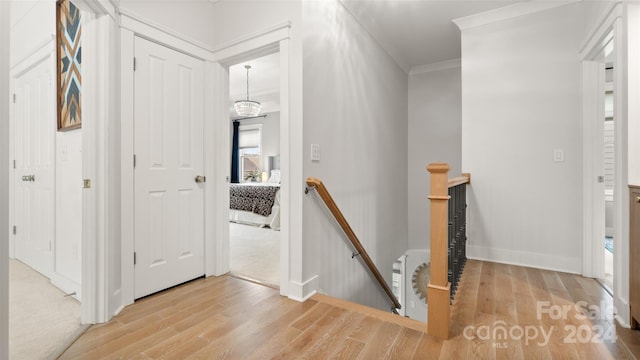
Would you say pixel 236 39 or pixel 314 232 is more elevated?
pixel 236 39

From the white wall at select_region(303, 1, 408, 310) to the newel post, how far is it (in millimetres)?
935

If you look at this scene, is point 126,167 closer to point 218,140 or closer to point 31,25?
point 218,140

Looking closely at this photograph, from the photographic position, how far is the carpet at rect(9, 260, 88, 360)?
1.61m

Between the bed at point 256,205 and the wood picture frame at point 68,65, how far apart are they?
3252 mm

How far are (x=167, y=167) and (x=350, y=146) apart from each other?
1.65m

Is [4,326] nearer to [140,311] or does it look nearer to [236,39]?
[140,311]

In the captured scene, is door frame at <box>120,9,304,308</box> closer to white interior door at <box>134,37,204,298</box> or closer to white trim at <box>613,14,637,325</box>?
white interior door at <box>134,37,204,298</box>

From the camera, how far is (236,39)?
248cm

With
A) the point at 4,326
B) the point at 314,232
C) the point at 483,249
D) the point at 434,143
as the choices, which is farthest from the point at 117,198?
the point at 434,143

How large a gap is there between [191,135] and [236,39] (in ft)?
2.96

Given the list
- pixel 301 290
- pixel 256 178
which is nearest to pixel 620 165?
pixel 301 290

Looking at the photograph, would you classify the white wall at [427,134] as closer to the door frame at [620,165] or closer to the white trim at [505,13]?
the white trim at [505,13]

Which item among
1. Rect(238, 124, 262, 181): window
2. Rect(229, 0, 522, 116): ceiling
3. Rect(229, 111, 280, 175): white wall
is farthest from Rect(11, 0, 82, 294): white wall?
Rect(238, 124, 262, 181): window

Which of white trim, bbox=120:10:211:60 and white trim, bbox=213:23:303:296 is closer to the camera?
white trim, bbox=120:10:211:60
